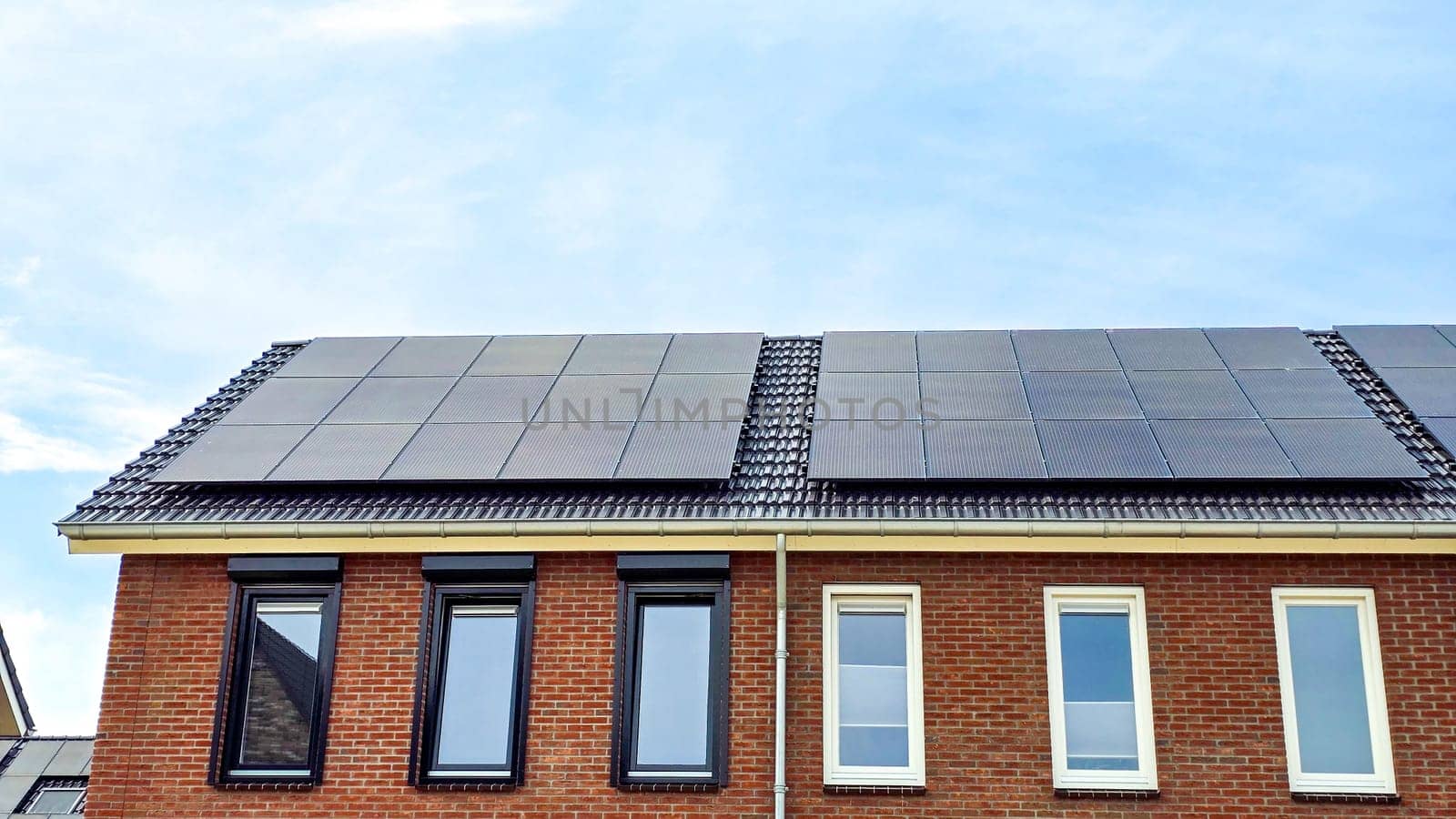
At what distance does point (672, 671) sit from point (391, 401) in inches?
165

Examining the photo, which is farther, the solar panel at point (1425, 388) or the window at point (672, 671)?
the solar panel at point (1425, 388)

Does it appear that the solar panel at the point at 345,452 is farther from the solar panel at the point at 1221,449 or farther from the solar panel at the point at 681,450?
the solar panel at the point at 1221,449

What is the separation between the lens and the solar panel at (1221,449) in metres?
10.7

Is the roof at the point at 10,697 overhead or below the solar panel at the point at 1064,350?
below

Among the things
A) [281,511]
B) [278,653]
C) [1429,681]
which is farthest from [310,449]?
[1429,681]

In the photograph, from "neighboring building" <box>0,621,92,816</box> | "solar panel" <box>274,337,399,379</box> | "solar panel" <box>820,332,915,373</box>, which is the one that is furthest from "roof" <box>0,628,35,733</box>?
"solar panel" <box>820,332,915,373</box>

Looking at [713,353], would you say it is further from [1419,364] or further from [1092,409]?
[1419,364]

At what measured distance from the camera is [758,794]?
10156 millimetres

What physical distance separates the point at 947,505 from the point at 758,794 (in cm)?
274

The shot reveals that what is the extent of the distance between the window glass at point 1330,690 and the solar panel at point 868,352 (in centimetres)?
438

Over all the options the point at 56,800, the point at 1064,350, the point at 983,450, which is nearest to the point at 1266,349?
the point at 1064,350

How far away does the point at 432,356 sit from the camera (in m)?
14.1

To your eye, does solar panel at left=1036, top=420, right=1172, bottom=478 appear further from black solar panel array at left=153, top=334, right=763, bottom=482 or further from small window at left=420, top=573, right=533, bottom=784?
small window at left=420, top=573, right=533, bottom=784

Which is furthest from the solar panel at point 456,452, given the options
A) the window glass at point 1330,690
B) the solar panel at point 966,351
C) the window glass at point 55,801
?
the window glass at point 1330,690
